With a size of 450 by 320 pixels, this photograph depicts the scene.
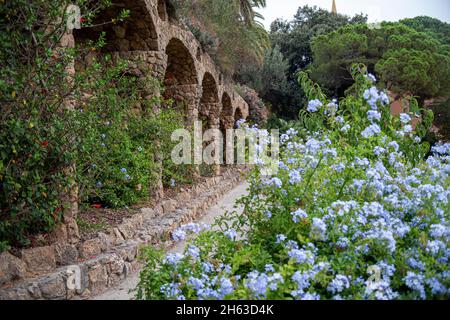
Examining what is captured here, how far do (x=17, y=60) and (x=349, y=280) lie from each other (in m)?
3.41

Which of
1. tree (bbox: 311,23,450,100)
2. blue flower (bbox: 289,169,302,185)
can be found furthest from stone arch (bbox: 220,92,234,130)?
blue flower (bbox: 289,169,302,185)

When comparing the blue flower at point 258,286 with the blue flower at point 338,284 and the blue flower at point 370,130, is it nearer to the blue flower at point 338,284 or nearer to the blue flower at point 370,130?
the blue flower at point 338,284

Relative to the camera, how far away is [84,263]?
466 centimetres

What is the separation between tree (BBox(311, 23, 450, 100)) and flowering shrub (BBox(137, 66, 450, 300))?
48.1 feet

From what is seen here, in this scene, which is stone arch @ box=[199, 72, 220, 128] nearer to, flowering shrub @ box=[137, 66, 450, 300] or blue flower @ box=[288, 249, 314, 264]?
flowering shrub @ box=[137, 66, 450, 300]

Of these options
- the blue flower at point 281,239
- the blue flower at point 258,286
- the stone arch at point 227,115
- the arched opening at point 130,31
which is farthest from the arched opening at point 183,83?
the blue flower at point 258,286

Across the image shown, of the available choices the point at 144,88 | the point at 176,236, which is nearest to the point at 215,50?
the point at 144,88

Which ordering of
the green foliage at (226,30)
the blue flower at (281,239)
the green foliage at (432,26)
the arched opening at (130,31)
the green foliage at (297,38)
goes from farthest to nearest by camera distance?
the green foliage at (297,38) → the green foliage at (432,26) → the green foliage at (226,30) → the arched opening at (130,31) → the blue flower at (281,239)

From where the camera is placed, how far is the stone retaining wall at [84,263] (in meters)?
4.02

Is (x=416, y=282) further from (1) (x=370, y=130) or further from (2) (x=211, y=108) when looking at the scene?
(2) (x=211, y=108)

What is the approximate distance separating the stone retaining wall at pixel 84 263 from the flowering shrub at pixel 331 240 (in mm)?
491

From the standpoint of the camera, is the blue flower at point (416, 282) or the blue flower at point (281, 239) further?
the blue flower at point (281, 239)

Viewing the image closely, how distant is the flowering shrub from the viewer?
259 cm

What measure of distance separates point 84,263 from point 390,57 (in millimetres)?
15976
